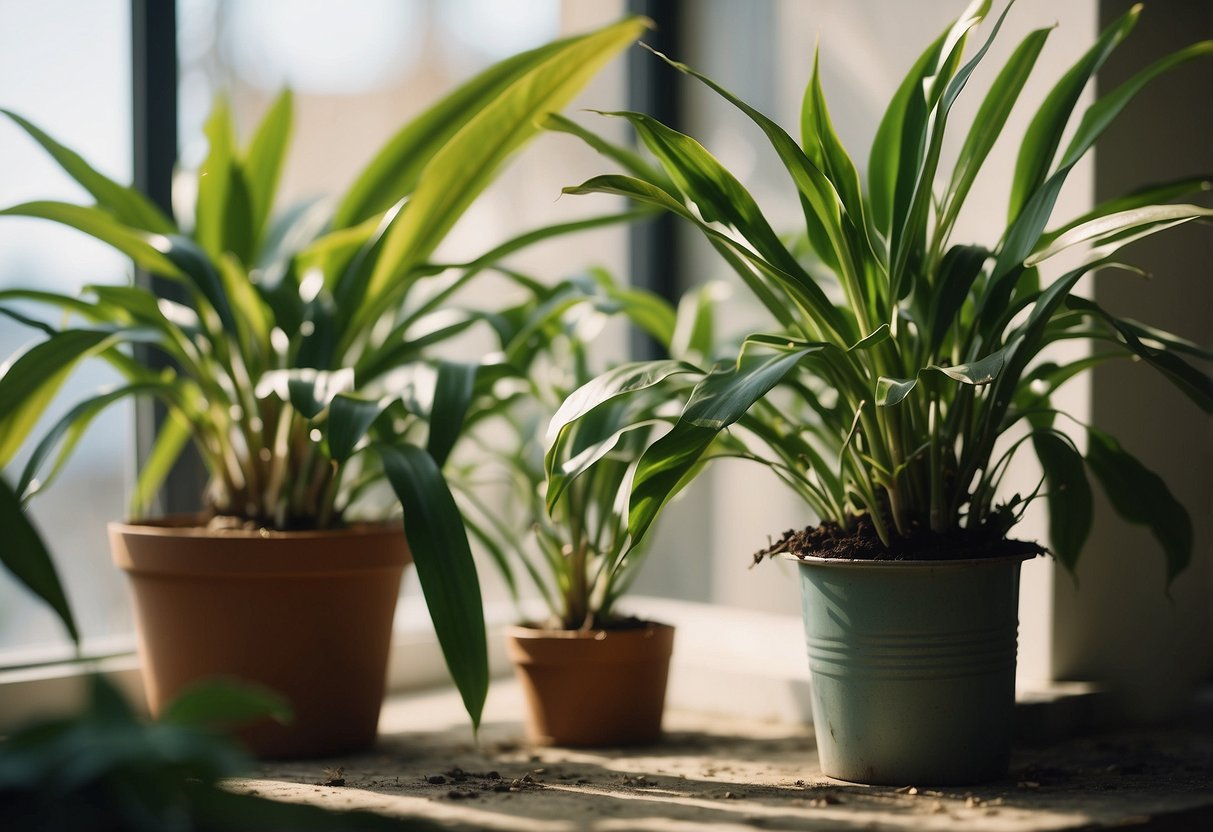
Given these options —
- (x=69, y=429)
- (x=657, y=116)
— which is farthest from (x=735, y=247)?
(x=657, y=116)

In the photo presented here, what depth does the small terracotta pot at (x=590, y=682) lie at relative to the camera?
148 cm

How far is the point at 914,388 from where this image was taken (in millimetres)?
1172

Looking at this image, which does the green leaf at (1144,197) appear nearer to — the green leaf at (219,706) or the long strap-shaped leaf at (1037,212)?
the long strap-shaped leaf at (1037,212)

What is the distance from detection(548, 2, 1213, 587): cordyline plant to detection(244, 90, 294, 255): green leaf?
1.88 ft

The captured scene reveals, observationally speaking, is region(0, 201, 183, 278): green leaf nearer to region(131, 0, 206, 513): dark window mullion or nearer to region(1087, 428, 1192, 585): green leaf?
region(131, 0, 206, 513): dark window mullion

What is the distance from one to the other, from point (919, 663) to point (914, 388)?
0.88 ft

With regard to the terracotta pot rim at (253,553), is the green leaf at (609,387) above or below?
above

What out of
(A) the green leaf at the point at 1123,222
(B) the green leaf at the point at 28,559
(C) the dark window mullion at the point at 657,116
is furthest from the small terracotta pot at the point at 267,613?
(C) the dark window mullion at the point at 657,116

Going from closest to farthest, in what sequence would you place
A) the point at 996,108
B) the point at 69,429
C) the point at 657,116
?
1. the point at 996,108
2. the point at 69,429
3. the point at 657,116

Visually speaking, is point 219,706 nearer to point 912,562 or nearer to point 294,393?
point 294,393

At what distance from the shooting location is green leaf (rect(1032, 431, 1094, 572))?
128cm

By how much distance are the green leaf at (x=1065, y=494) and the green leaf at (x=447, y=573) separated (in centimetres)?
61

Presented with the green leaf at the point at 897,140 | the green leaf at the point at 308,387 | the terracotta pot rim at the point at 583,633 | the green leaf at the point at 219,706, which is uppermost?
the green leaf at the point at 897,140

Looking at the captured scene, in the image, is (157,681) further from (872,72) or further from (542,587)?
(872,72)
